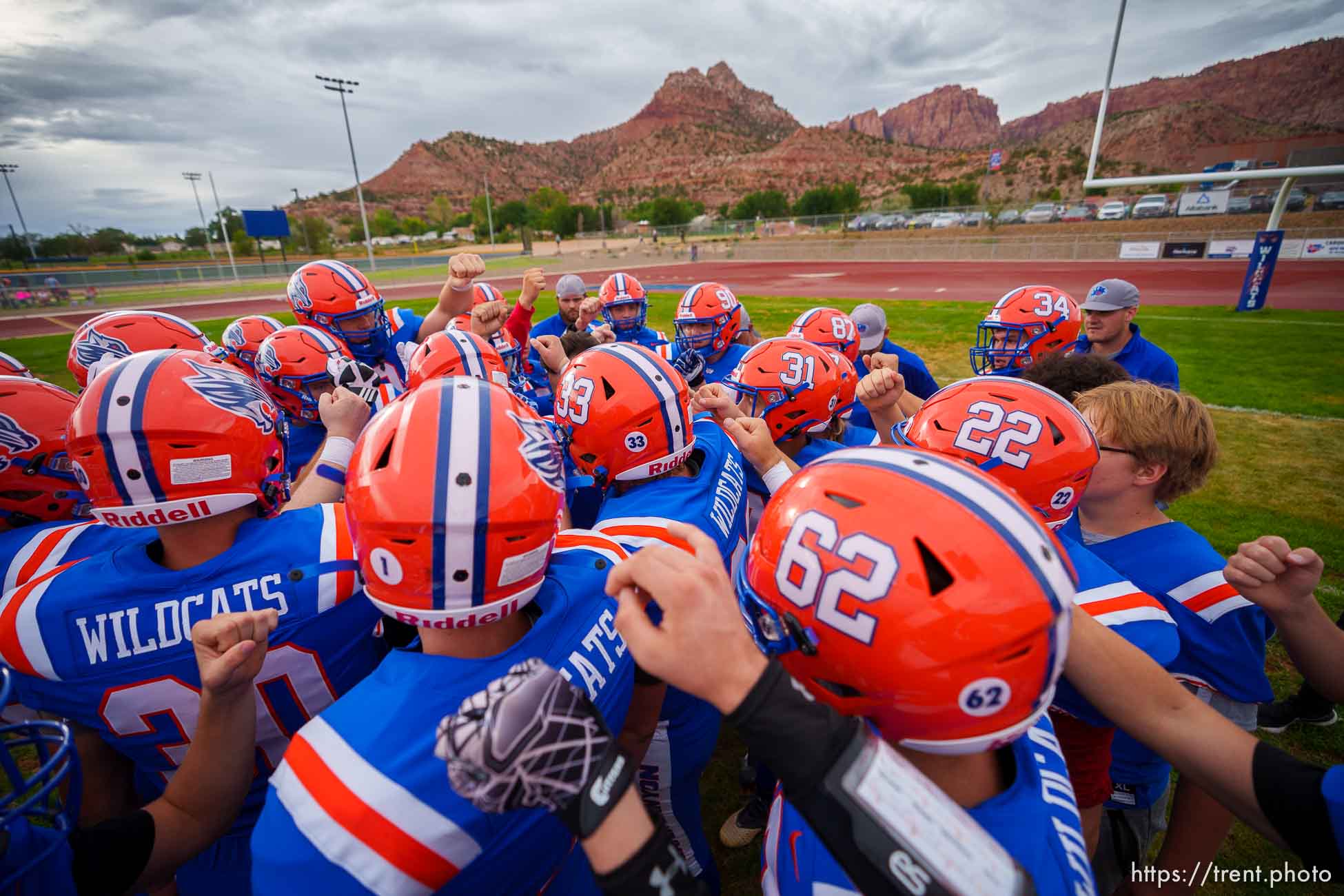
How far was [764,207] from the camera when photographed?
9138 cm

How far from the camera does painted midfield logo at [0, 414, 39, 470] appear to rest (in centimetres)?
293

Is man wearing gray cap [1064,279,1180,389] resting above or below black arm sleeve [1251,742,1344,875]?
above

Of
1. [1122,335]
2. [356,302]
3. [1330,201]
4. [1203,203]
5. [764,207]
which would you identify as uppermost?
[764,207]

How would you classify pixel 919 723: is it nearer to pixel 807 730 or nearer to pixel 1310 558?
pixel 807 730

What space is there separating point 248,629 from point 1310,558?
3898mm

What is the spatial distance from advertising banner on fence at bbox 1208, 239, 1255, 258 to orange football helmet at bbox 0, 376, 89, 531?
164ft

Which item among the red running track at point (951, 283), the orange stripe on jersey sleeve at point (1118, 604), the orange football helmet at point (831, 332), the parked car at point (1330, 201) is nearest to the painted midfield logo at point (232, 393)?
the orange stripe on jersey sleeve at point (1118, 604)

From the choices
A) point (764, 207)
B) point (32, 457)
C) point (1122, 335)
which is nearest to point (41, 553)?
point (32, 457)

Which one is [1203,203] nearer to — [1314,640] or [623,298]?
[623,298]

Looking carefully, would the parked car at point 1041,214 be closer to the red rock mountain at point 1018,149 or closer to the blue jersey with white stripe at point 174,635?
the red rock mountain at point 1018,149

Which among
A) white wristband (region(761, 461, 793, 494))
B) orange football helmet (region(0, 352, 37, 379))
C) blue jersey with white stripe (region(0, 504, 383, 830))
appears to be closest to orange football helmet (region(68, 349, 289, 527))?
blue jersey with white stripe (region(0, 504, 383, 830))

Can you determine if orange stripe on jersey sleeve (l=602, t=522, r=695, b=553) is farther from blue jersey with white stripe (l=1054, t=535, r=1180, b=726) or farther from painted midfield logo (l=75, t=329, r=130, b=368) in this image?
painted midfield logo (l=75, t=329, r=130, b=368)

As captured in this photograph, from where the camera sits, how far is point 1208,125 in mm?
87750

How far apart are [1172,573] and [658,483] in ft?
8.54
